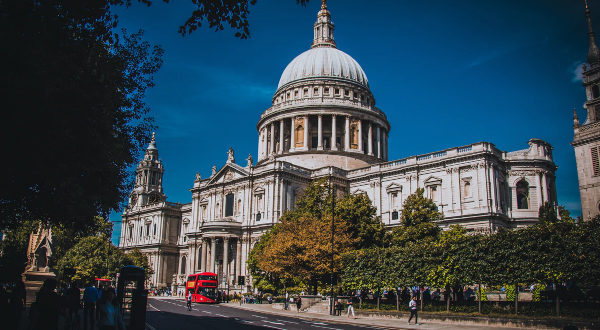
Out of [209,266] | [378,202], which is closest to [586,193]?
[378,202]

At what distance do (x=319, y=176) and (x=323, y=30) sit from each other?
40864 millimetres

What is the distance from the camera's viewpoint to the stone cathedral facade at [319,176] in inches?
2136

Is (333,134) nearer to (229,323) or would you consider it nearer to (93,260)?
(93,260)

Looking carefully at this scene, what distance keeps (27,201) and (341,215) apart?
101ft

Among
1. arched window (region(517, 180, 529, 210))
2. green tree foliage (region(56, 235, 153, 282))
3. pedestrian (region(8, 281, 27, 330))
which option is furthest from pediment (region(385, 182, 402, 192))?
pedestrian (region(8, 281, 27, 330))

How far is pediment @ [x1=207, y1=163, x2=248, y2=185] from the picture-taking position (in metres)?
67.1

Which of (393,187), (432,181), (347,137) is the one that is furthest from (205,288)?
(347,137)

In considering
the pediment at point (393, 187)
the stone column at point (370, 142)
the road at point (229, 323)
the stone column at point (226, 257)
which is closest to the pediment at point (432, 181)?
the pediment at point (393, 187)

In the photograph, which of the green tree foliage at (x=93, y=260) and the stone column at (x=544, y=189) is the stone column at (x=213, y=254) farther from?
the stone column at (x=544, y=189)

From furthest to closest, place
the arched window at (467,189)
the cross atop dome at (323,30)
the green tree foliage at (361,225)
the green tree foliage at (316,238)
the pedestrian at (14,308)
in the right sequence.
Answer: the cross atop dome at (323,30), the arched window at (467,189), the green tree foliage at (361,225), the green tree foliage at (316,238), the pedestrian at (14,308)

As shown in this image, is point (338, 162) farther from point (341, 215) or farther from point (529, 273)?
point (529, 273)

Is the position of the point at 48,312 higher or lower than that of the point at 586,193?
lower

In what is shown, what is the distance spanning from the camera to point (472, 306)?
29.4 metres

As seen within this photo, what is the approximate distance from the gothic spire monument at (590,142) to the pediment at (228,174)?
42.7 meters
